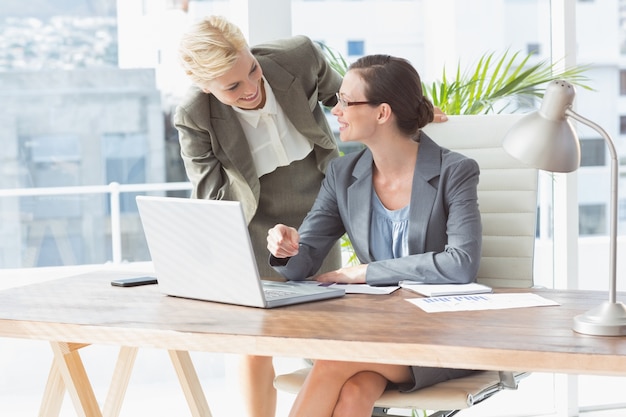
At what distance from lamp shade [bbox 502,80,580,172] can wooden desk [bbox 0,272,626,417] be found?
1.01 ft

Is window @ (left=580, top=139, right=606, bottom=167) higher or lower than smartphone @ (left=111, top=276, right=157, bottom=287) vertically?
higher

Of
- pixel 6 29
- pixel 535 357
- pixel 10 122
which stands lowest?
pixel 535 357

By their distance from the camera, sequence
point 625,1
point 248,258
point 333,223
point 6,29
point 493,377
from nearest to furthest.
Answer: point 248,258 → point 493,377 → point 333,223 → point 6,29 → point 625,1

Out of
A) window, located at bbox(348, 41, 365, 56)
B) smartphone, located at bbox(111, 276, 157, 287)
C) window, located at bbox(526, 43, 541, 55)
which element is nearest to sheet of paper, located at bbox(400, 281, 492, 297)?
smartphone, located at bbox(111, 276, 157, 287)

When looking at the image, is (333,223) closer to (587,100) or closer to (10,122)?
(10,122)

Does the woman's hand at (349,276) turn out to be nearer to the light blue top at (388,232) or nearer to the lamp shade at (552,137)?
the light blue top at (388,232)

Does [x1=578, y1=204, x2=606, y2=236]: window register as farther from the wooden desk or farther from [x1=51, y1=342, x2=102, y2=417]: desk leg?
[x1=51, y1=342, x2=102, y2=417]: desk leg

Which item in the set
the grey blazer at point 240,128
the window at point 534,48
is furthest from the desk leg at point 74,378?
the window at point 534,48

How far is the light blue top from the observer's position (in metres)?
2.37

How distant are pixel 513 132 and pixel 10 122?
2223 mm

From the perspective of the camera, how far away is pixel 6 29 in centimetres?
329

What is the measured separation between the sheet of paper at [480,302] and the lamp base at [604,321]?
0.25m

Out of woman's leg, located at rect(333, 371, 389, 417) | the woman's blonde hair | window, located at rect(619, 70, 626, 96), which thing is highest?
the woman's blonde hair

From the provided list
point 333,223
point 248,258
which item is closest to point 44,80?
point 333,223
